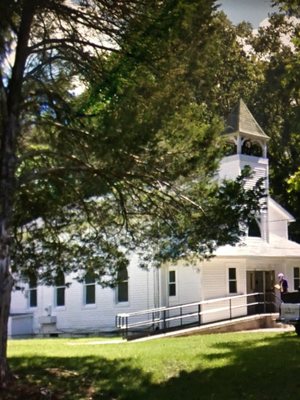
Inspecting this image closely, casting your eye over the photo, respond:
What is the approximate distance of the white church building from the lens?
85.4ft

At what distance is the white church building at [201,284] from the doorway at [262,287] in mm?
47

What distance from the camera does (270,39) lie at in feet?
118

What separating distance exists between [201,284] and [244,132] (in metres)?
8.00

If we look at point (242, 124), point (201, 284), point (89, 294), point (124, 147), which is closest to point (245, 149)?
point (242, 124)

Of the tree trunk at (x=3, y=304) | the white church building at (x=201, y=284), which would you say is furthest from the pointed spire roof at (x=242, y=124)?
the tree trunk at (x=3, y=304)

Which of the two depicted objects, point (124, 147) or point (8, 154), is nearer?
point (124, 147)

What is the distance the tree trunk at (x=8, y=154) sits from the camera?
10.2 meters

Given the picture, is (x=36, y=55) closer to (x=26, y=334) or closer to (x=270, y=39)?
(x=26, y=334)

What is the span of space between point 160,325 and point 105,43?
15454 mm

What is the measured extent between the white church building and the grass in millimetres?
10261

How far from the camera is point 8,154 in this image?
35.0 ft

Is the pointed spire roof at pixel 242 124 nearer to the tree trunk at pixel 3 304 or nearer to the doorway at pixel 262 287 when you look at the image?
the doorway at pixel 262 287

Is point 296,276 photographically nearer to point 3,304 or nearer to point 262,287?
point 262,287

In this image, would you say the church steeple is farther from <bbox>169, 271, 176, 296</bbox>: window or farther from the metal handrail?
the metal handrail
